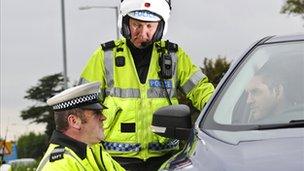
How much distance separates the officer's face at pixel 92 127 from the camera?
458cm

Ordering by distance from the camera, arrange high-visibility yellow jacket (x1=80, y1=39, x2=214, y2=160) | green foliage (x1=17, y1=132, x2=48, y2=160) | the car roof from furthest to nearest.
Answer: green foliage (x1=17, y1=132, x2=48, y2=160) → high-visibility yellow jacket (x1=80, y1=39, x2=214, y2=160) → the car roof

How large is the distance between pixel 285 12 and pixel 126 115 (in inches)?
965

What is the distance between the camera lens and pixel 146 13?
577cm

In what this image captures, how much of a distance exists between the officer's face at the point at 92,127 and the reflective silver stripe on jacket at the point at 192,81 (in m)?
1.43

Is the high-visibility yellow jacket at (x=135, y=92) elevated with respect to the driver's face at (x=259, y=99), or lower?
lower

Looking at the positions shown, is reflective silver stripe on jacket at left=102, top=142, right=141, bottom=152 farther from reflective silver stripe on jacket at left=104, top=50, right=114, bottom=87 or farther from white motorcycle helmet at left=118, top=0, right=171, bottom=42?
white motorcycle helmet at left=118, top=0, right=171, bottom=42

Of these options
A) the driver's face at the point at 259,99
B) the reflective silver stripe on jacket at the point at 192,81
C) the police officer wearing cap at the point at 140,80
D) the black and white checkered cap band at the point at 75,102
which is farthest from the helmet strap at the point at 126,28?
the black and white checkered cap band at the point at 75,102

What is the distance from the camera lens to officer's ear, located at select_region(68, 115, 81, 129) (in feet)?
14.9

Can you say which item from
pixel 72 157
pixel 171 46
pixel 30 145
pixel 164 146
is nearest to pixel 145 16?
pixel 171 46

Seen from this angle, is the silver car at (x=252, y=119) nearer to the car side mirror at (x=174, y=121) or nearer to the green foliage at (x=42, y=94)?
the car side mirror at (x=174, y=121)

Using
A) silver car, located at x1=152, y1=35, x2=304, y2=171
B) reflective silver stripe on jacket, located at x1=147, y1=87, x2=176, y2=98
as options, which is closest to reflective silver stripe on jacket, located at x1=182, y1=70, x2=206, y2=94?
reflective silver stripe on jacket, located at x1=147, y1=87, x2=176, y2=98

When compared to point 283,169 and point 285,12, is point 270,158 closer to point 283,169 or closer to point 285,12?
point 283,169

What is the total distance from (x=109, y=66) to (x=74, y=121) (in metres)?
1.34

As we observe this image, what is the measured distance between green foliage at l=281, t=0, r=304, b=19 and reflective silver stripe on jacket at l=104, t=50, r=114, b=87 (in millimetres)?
23115
